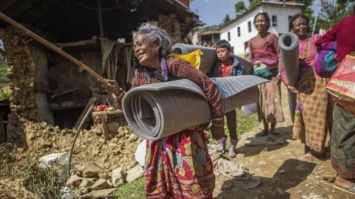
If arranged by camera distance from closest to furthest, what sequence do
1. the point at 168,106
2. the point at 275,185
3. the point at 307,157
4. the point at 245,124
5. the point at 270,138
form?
the point at 168,106 < the point at 275,185 < the point at 307,157 < the point at 270,138 < the point at 245,124

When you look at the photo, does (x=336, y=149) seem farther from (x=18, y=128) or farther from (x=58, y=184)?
(x=18, y=128)

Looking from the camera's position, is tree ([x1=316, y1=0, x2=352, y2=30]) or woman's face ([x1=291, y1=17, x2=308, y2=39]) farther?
tree ([x1=316, y1=0, x2=352, y2=30])

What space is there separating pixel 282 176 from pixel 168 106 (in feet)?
7.28

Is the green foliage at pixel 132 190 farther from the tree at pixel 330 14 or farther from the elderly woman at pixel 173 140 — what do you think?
the tree at pixel 330 14

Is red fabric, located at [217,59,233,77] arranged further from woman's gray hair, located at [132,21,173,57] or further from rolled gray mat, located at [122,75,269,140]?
woman's gray hair, located at [132,21,173,57]

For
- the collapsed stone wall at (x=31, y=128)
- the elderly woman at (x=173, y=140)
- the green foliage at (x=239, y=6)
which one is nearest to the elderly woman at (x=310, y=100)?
the elderly woman at (x=173, y=140)

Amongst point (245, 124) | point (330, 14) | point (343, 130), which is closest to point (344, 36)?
point (343, 130)

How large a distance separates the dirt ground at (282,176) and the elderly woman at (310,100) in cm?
29

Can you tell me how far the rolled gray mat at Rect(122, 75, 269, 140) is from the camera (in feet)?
5.71

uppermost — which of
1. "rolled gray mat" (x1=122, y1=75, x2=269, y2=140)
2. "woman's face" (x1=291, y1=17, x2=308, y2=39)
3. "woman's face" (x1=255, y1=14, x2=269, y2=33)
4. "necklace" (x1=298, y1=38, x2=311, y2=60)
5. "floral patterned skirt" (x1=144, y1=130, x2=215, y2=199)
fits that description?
"woman's face" (x1=255, y1=14, x2=269, y2=33)

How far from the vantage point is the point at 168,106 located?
1.75 meters

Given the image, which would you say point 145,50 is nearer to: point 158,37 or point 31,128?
point 158,37

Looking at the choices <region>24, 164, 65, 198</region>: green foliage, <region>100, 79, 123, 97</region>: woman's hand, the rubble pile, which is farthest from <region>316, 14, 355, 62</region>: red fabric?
the rubble pile

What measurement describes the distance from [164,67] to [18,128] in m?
5.79
